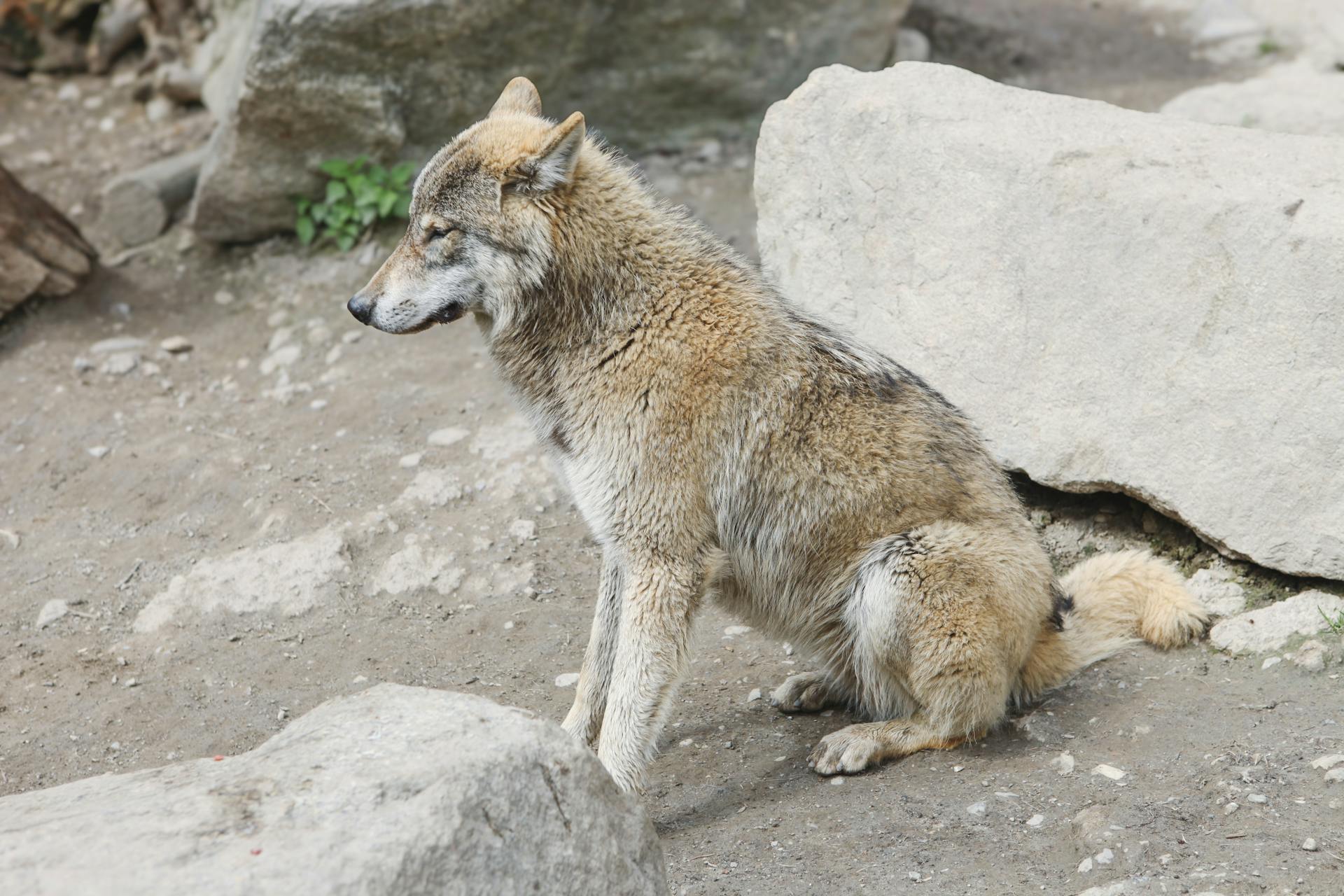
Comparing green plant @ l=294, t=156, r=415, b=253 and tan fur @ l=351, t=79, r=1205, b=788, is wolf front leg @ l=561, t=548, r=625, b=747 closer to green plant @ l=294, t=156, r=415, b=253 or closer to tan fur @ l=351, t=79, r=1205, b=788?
tan fur @ l=351, t=79, r=1205, b=788

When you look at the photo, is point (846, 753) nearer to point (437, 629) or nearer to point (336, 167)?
point (437, 629)

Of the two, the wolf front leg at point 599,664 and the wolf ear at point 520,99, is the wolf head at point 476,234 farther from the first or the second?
the wolf front leg at point 599,664

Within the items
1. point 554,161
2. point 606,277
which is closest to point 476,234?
point 554,161

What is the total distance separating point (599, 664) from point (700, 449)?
1.05 metres

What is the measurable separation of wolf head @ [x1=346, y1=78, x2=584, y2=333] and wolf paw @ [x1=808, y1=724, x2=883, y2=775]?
7.01ft

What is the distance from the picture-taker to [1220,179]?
5.66m

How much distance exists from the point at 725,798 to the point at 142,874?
2606mm

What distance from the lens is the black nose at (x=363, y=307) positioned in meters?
5.09

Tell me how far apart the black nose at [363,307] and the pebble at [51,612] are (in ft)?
8.78

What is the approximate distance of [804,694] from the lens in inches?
225

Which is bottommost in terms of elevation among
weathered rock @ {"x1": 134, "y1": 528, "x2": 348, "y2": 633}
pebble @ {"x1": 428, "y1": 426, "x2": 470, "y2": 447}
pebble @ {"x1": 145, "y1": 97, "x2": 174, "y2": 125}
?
weathered rock @ {"x1": 134, "y1": 528, "x2": 348, "y2": 633}

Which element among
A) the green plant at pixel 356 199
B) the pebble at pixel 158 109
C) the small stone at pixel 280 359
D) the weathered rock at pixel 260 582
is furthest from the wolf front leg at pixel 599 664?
the pebble at pixel 158 109

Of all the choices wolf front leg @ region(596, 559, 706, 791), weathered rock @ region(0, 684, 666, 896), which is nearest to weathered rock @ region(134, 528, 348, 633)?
wolf front leg @ region(596, 559, 706, 791)

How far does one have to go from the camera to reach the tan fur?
4918mm
